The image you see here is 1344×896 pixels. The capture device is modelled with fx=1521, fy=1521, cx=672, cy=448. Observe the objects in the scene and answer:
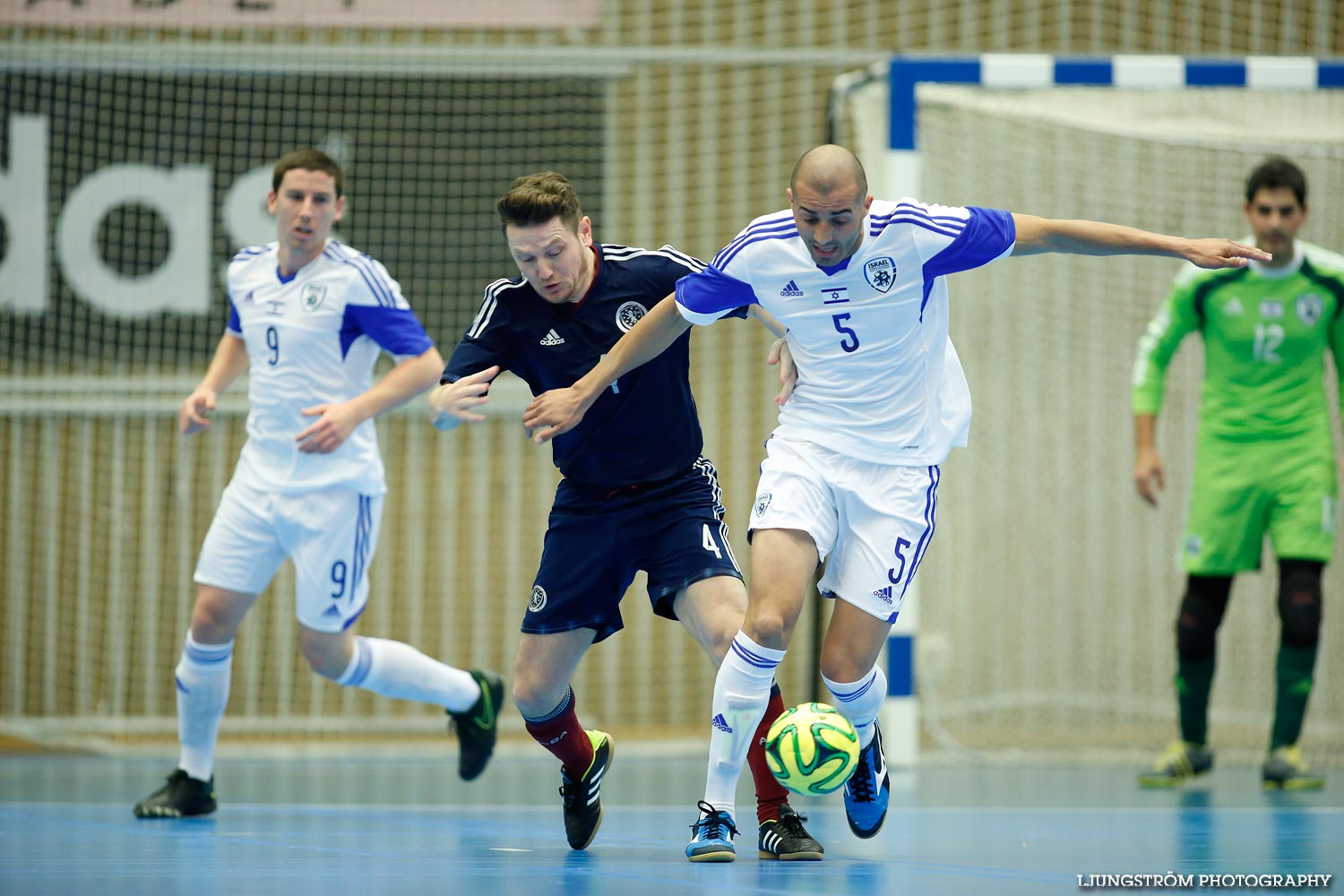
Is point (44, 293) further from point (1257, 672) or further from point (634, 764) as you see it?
point (1257, 672)

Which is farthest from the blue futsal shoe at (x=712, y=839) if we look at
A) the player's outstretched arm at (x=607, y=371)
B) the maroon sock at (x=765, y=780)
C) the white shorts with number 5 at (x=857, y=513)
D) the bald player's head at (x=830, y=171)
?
the bald player's head at (x=830, y=171)

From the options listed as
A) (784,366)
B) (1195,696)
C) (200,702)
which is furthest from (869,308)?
(1195,696)

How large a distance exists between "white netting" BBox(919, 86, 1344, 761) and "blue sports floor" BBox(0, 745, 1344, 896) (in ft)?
4.20

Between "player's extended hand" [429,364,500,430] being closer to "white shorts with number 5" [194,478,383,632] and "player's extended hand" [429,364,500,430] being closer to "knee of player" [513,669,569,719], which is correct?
"knee of player" [513,669,569,719]

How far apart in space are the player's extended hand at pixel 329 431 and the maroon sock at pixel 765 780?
1.70 meters

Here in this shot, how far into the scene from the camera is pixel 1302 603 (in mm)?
6188

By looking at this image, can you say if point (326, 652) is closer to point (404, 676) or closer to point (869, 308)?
point (404, 676)

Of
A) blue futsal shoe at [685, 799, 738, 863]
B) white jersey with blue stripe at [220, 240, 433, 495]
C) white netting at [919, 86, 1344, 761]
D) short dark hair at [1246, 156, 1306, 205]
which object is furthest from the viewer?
white netting at [919, 86, 1344, 761]

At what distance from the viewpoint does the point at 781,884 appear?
3461 millimetres

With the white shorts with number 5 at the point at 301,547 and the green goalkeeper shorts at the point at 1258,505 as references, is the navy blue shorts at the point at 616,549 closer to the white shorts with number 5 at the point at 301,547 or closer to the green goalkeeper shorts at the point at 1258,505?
the white shorts with number 5 at the point at 301,547

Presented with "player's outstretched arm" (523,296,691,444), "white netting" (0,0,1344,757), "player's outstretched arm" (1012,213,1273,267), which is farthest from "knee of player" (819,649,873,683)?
"white netting" (0,0,1344,757)

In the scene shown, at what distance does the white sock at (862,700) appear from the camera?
4117 millimetres

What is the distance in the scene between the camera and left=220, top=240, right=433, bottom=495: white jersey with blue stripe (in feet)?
17.1

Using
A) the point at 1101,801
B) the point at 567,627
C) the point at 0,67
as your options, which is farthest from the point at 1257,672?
the point at 0,67
